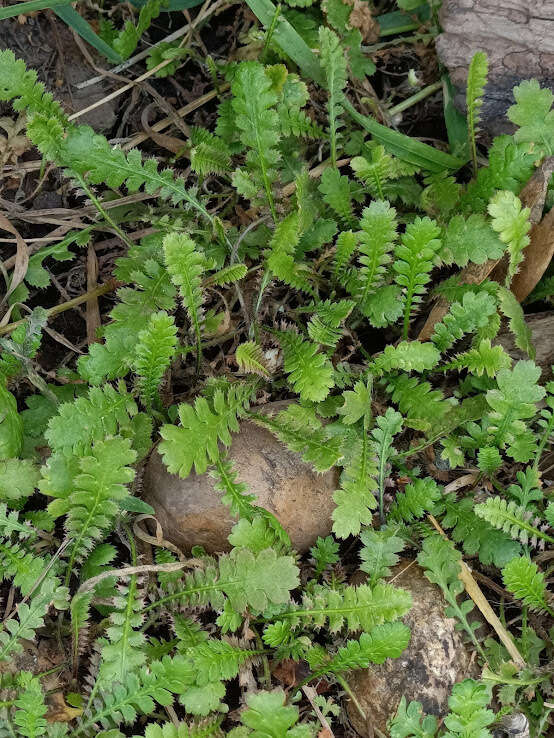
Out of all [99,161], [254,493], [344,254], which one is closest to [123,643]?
[254,493]

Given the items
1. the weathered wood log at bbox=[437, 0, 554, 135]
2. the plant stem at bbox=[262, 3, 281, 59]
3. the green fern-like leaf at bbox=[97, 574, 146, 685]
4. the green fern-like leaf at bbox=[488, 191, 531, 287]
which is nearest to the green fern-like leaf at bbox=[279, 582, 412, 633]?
the green fern-like leaf at bbox=[97, 574, 146, 685]

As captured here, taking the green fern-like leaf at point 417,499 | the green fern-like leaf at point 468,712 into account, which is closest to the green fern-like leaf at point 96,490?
the green fern-like leaf at point 417,499

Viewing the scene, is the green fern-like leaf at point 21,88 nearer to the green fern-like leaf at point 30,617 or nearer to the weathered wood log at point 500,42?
the weathered wood log at point 500,42

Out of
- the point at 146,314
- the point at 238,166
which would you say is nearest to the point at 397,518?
the point at 146,314

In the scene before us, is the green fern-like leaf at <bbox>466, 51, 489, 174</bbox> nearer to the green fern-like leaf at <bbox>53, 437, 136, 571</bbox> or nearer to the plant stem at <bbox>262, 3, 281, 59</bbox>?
the plant stem at <bbox>262, 3, 281, 59</bbox>

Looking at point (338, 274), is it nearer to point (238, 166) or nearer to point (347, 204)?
point (347, 204)

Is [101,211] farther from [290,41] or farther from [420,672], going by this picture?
[420,672]
